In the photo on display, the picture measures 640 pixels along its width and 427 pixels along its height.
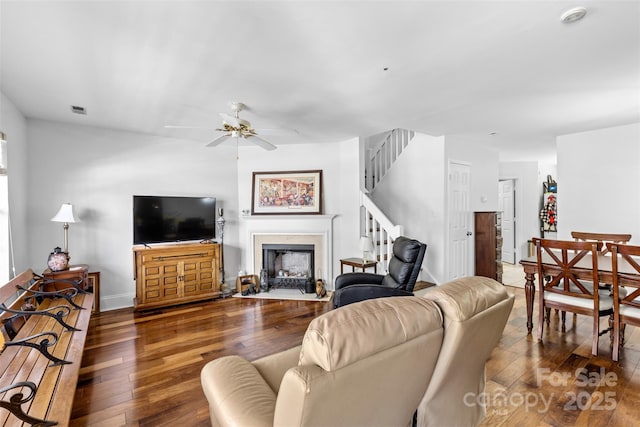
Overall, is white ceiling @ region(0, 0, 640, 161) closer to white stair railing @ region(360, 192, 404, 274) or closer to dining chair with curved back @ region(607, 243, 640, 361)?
white stair railing @ region(360, 192, 404, 274)

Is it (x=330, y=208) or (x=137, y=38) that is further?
(x=330, y=208)

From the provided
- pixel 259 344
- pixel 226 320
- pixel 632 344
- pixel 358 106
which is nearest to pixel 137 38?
pixel 358 106

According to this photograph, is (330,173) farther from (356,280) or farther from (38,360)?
(38,360)

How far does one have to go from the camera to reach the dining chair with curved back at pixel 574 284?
2637 mm

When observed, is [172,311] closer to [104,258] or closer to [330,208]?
[104,258]

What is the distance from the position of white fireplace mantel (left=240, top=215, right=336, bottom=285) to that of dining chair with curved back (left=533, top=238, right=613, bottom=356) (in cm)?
286

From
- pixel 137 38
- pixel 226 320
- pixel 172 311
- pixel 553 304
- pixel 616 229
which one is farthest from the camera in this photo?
pixel 616 229

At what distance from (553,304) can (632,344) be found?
85 cm

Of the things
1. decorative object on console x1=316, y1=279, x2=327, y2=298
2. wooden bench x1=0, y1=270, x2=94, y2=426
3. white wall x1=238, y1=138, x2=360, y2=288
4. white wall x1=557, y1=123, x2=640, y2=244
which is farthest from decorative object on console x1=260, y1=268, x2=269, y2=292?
white wall x1=557, y1=123, x2=640, y2=244

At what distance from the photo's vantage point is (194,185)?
196 inches

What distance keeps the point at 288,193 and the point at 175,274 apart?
82.5 inches

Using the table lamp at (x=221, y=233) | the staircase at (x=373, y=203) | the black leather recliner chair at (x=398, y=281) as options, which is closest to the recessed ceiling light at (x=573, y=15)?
the black leather recliner chair at (x=398, y=281)

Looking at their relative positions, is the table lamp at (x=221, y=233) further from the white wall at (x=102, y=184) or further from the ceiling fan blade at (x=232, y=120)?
the ceiling fan blade at (x=232, y=120)

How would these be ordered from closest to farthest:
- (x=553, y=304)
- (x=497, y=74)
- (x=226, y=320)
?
(x=497, y=74), (x=553, y=304), (x=226, y=320)
